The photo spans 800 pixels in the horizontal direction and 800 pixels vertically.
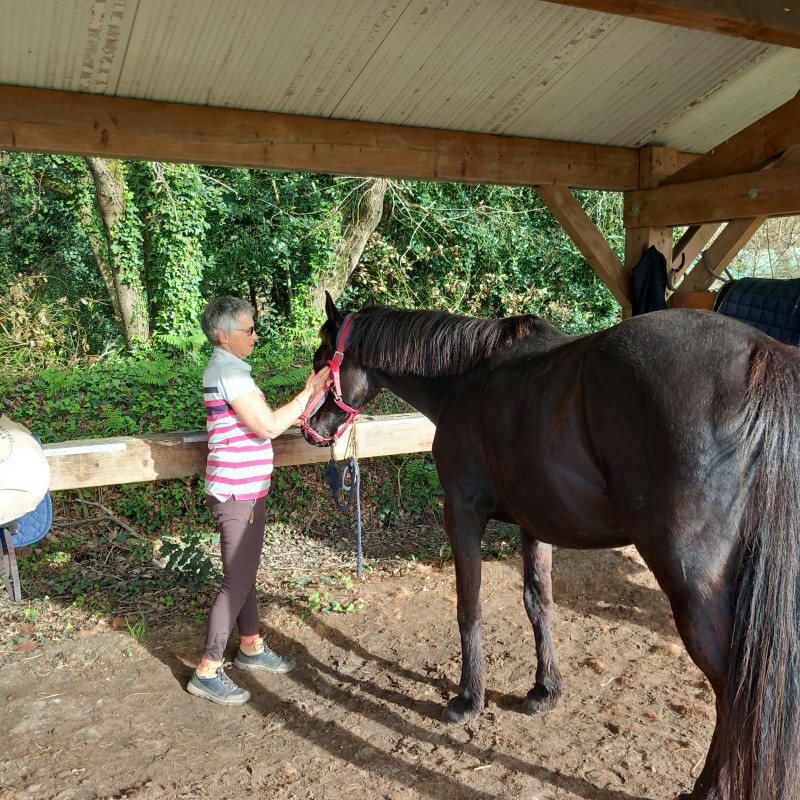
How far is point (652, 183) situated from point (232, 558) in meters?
4.58

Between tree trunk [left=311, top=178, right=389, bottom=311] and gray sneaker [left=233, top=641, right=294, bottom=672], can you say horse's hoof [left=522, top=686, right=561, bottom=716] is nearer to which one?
gray sneaker [left=233, top=641, right=294, bottom=672]

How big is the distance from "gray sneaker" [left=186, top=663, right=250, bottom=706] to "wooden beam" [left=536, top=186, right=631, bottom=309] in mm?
4151

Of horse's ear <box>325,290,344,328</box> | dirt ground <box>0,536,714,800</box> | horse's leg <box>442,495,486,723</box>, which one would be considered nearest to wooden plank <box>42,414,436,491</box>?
dirt ground <box>0,536,714,800</box>

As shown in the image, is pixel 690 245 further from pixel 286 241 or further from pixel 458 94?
pixel 286 241

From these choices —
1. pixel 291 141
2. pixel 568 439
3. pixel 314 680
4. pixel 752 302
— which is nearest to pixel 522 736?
pixel 314 680

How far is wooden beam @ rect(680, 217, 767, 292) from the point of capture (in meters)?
A: 5.02

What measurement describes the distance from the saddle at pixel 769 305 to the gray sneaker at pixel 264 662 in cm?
315

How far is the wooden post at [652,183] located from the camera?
559 centimetres

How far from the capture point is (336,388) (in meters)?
3.45

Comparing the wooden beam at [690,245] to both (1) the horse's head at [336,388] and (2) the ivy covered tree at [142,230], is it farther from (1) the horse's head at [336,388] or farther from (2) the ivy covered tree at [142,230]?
(2) the ivy covered tree at [142,230]

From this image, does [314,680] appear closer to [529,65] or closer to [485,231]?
[529,65]

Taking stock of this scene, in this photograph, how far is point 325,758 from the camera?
2.81m

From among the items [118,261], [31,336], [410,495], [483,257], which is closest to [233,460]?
[410,495]

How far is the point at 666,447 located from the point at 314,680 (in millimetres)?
2313
